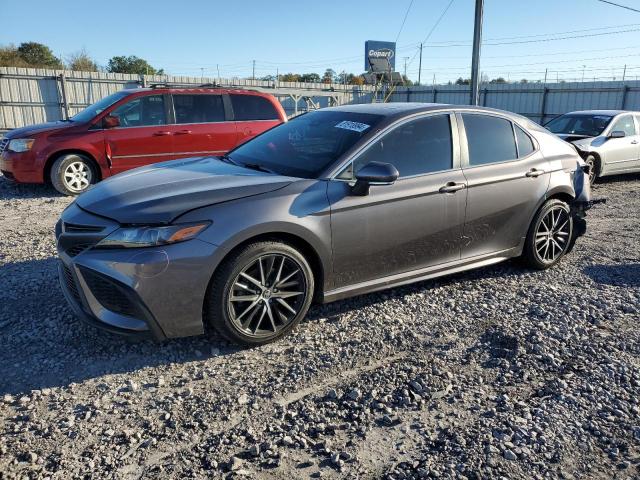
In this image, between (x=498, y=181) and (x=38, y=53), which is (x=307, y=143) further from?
(x=38, y=53)

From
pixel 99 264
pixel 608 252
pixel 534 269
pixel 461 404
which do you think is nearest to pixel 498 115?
pixel 534 269

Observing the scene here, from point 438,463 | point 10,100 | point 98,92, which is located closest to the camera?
point 438,463

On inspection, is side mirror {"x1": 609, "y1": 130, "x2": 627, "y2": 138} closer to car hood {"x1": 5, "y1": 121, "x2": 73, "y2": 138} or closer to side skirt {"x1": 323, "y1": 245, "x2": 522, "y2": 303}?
side skirt {"x1": 323, "y1": 245, "x2": 522, "y2": 303}

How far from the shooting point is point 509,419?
296 cm

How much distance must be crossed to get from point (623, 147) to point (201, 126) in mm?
8749

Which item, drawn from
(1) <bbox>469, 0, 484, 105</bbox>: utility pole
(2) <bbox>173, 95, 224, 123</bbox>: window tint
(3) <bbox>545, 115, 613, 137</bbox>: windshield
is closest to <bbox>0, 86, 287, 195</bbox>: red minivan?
(2) <bbox>173, 95, 224, 123</bbox>: window tint

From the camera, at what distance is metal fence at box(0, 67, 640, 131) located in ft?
60.6

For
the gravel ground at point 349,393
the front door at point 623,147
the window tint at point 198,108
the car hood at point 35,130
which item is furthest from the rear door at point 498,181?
the front door at point 623,147

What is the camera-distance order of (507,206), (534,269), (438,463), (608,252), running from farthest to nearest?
1. (608,252)
2. (534,269)
3. (507,206)
4. (438,463)

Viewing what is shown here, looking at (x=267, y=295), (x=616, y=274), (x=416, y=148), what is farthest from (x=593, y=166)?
(x=267, y=295)

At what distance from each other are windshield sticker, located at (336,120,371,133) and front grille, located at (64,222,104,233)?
6.78 feet

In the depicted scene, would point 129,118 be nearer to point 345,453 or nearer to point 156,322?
point 156,322

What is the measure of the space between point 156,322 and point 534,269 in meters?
3.87

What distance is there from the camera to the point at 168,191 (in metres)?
3.66
